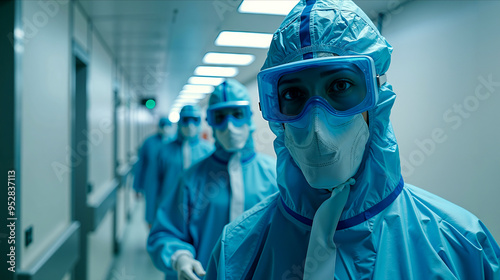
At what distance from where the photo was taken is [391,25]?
1012mm

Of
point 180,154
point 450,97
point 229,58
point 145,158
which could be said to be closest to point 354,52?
point 450,97

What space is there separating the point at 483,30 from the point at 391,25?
0.23 meters

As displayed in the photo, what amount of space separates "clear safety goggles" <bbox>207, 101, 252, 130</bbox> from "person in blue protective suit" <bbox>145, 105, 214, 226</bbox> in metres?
1.71

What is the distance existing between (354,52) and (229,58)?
75 cm

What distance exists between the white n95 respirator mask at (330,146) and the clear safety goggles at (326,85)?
0.10ft

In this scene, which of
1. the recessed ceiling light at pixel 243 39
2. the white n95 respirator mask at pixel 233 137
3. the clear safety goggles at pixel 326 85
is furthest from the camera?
the white n95 respirator mask at pixel 233 137

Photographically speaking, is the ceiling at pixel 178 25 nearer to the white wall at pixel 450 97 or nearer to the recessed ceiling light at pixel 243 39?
the recessed ceiling light at pixel 243 39

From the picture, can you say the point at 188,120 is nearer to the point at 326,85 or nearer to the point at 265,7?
the point at 265,7

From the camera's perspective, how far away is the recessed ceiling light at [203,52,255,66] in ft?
4.72

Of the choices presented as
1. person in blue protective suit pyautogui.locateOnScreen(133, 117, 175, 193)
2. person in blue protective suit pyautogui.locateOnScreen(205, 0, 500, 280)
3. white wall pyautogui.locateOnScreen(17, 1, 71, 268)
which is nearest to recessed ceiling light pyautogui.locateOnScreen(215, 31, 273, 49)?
person in blue protective suit pyautogui.locateOnScreen(205, 0, 500, 280)

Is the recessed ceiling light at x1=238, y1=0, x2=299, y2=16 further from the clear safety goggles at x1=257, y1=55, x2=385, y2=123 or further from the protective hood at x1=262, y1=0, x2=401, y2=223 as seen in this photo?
the clear safety goggles at x1=257, y1=55, x2=385, y2=123

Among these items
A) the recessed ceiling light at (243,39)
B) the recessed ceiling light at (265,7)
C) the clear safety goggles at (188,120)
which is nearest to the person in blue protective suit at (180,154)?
the clear safety goggles at (188,120)

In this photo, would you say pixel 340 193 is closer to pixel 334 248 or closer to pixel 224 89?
pixel 334 248

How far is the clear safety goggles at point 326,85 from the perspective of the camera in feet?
2.64
